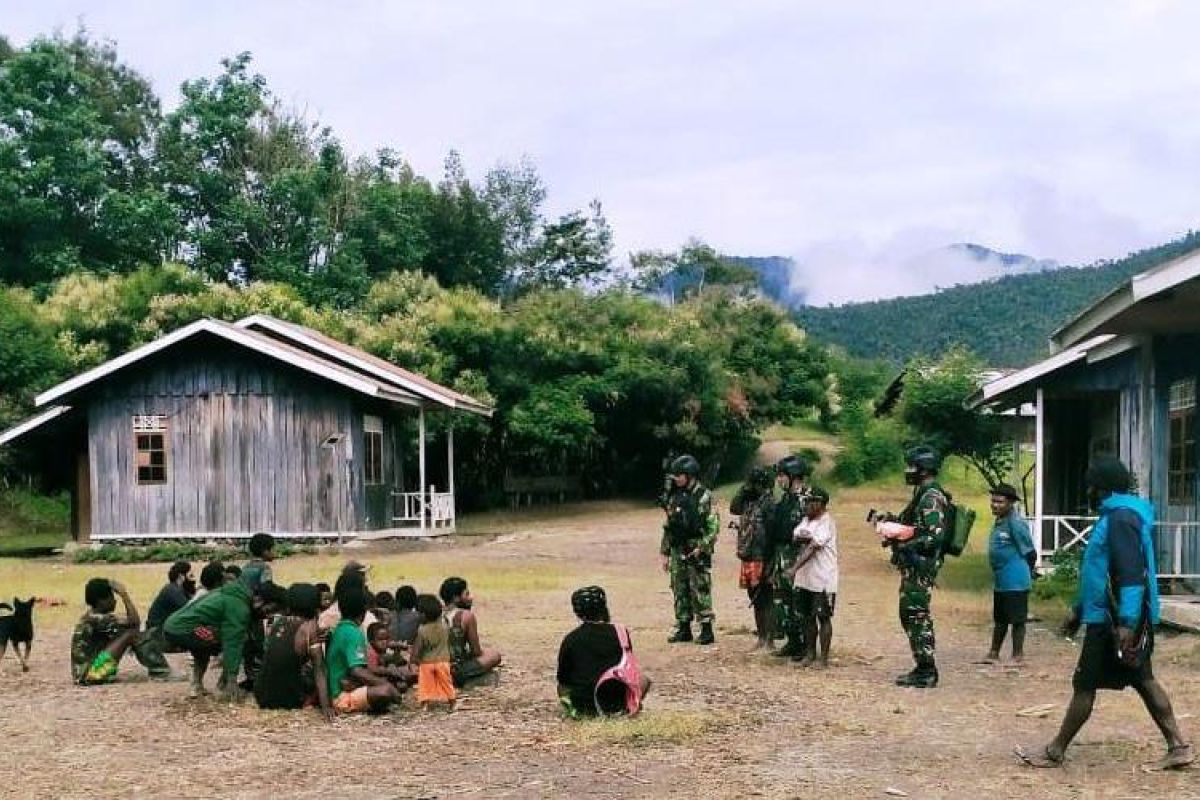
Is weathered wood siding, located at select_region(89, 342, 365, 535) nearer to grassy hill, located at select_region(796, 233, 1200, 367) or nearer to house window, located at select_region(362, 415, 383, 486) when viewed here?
house window, located at select_region(362, 415, 383, 486)

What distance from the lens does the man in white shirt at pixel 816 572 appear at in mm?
11383

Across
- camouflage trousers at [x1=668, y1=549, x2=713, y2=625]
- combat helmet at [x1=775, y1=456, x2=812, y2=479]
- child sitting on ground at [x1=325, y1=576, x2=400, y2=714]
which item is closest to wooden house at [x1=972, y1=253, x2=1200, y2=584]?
combat helmet at [x1=775, y1=456, x2=812, y2=479]

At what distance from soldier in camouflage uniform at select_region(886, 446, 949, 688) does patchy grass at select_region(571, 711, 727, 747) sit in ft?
6.76

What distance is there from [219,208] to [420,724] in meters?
46.9

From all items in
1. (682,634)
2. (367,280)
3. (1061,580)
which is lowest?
(1061,580)

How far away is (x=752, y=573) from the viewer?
40.2ft

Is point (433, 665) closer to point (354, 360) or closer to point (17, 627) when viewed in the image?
point (17, 627)

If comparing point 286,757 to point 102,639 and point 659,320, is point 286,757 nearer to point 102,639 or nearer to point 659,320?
point 102,639

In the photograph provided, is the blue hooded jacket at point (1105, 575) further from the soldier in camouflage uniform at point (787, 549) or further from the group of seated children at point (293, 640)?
the group of seated children at point (293, 640)

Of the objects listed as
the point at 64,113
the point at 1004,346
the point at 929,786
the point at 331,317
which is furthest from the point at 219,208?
the point at 929,786

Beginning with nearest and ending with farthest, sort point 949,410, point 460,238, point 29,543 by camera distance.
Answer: point 949,410
point 29,543
point 460,238

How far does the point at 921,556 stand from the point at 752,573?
2136 mm

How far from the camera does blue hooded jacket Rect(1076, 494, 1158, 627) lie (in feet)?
24.5

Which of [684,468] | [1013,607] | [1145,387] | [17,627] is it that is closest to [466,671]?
[684,468]
